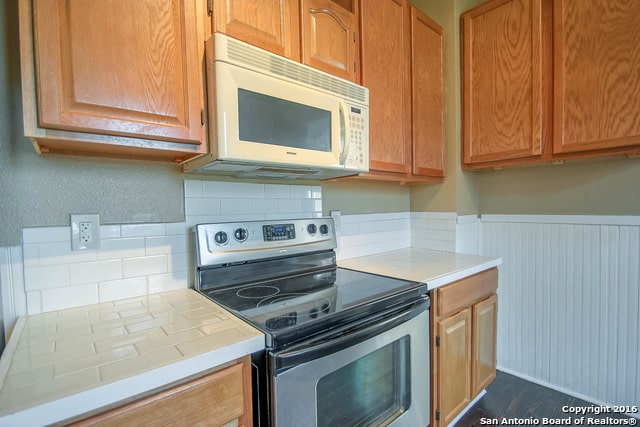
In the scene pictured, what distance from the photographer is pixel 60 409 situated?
1.80 feet

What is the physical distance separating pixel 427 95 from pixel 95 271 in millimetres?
1958

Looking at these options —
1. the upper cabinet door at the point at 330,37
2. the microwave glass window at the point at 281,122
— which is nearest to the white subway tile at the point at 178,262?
the microwave glass window at the point at 281,122

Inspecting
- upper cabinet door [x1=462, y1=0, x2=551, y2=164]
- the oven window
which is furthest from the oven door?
upper cabinet door [x1=462, y1=0, x2=551, y2=164]

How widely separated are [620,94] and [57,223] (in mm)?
2449

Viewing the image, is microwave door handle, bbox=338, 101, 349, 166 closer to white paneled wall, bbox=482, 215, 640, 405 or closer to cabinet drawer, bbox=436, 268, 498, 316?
cabinet drawer, bbox=436, 268, 498, 316

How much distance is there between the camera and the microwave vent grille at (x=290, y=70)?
1.00m

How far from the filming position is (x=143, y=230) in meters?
1.19

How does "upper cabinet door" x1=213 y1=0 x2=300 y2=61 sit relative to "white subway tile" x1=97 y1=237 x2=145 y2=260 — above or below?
above

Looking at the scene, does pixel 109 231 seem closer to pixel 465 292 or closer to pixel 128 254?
pixel 128 254

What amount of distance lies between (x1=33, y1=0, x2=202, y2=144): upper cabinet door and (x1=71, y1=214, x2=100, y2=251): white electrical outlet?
0.38 meters

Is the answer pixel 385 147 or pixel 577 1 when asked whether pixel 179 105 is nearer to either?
pixel 385 147

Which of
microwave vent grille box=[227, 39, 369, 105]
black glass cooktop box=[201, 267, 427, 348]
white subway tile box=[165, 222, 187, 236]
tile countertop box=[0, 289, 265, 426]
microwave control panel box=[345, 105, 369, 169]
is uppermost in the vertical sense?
microwave vent grille box=[227, 39, 369, 105]

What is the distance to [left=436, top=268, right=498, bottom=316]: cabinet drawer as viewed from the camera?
142cm

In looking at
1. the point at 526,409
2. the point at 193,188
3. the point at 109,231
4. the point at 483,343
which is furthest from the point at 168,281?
the point at 526,409
